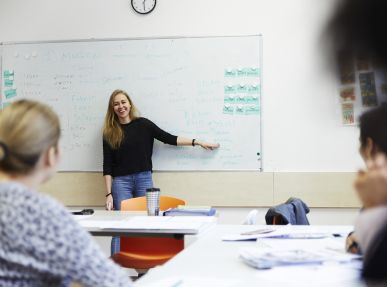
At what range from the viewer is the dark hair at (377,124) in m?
0.29

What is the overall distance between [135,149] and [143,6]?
1.30 metres

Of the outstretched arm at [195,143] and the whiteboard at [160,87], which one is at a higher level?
the whiteboard at [160,87]

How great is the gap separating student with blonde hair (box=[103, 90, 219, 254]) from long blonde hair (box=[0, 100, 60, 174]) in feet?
10.5

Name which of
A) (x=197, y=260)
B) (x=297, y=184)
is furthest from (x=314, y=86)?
(x=297, y=184)

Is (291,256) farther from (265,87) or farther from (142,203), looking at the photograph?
(265,87)

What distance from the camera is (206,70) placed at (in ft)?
14.1

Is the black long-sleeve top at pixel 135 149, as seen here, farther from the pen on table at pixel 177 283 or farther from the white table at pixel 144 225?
the pen on table at pixel 177 283

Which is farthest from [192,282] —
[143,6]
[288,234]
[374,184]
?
[143,6]

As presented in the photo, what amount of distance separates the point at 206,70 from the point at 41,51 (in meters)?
1.57

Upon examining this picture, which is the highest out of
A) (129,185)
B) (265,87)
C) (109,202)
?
(265,87)

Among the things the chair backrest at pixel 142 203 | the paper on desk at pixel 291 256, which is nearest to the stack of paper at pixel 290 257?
the paper on desk at pixel 291 256

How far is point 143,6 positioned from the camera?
174 inches

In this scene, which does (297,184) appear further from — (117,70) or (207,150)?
(117,70)

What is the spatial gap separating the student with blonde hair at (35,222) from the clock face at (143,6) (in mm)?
3553
